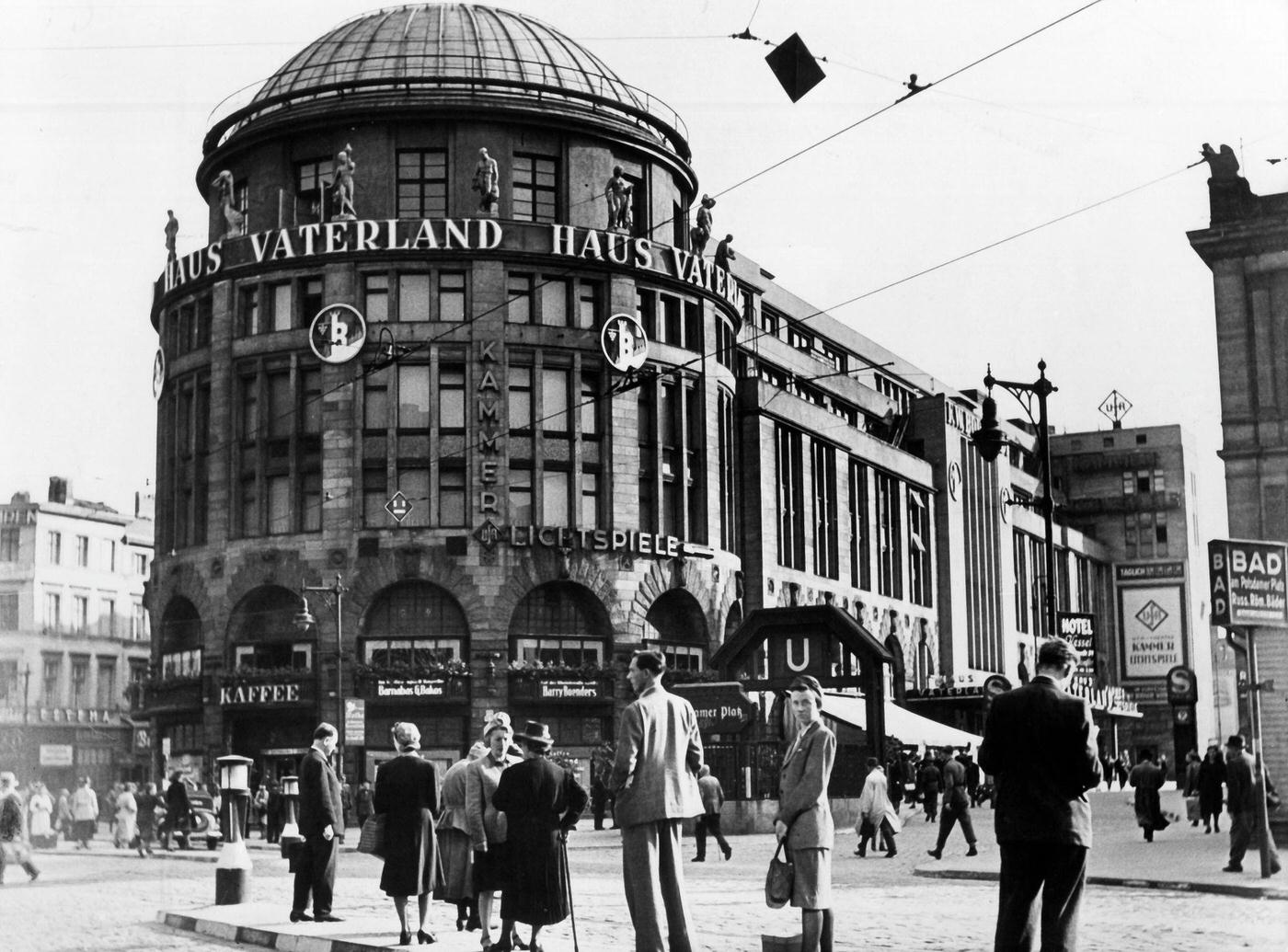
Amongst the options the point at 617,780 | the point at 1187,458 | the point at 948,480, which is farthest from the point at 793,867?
the point at 1187,458

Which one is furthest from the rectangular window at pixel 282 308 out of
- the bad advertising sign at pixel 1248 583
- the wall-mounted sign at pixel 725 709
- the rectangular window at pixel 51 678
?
the bad advertising sign at pixel 1248 583

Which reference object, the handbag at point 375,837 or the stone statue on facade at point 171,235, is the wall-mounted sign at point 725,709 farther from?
the stone statue on facade at point 171,235

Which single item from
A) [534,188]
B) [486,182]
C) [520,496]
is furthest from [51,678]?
[486,182]

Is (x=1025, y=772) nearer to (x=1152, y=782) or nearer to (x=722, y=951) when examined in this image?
(x=722, y=951)

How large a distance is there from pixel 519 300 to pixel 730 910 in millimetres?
37774

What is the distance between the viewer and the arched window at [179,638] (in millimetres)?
54812

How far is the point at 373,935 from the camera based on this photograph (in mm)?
15047

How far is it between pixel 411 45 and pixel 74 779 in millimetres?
34330

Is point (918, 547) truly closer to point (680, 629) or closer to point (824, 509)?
point (824, 509)

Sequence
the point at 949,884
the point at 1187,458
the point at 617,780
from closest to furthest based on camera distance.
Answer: the point at 617,780, the point at 949,884, the point at 1187,458

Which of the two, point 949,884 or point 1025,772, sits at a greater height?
point 1025,772

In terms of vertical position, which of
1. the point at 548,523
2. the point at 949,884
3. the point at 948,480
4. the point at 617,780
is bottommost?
the point at 949,884

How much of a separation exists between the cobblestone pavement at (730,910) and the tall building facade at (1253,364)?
491 centimetres

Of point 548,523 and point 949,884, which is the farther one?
point 548,523
